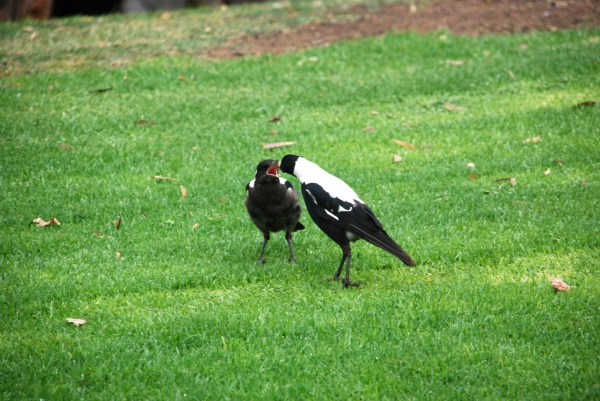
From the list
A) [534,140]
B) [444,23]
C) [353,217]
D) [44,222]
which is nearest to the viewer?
[353,217]

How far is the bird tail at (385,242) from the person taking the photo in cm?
566

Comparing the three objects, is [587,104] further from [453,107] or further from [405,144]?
[405,144]

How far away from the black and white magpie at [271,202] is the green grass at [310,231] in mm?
406

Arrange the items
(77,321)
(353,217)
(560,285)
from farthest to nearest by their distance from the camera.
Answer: (353,217) → (560,285) → (77,321)

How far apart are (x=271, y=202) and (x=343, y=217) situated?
2.63 ft

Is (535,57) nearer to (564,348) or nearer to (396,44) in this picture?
(396,44)

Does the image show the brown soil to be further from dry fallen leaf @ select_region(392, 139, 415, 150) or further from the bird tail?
the bird tail

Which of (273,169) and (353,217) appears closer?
(353,217)

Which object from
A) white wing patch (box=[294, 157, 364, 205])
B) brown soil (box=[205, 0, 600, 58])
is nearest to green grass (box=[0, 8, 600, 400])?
brown soil (box=[205, 0, 600, 58])

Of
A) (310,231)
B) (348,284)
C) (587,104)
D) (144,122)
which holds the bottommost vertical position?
(310,231)

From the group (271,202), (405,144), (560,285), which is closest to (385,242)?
(271,202)

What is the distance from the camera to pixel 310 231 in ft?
24.4

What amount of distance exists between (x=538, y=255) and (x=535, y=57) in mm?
6333

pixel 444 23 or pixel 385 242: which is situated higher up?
pixel 444 23
